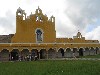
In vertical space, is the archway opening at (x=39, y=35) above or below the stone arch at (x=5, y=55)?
above

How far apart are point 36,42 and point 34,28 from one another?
7.39ft

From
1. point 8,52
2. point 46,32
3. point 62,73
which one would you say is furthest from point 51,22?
point 62,73

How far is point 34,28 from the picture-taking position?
47.4 metres

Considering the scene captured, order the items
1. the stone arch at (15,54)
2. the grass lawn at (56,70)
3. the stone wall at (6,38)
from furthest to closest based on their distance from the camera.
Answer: the stone arch at (15,54) → the stone wall at (6,38) → the grass lawn at (56,70)

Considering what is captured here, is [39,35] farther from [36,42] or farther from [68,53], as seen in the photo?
[68,53]

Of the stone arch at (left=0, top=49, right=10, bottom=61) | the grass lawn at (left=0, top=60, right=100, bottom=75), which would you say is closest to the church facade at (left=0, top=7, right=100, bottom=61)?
the stone arch at (left=0, top=49, right=10, bottom=61)

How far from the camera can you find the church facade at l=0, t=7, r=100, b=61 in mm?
45594

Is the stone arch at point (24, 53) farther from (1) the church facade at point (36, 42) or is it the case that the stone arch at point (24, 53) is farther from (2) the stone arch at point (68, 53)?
→ (2) the stone arch at point (68, 53)

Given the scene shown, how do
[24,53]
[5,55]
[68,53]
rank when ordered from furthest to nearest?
1. [68,53]
2. [24,53]
3. [5,55]

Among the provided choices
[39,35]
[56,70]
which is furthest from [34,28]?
[56,70]

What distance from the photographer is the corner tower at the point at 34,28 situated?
46312 mm

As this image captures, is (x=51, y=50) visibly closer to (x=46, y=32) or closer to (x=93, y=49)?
(x=46, y=32)

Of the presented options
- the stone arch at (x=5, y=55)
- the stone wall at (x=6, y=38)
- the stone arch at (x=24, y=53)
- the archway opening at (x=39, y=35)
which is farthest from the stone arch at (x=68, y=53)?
the stone arch at (x=5, y=55)

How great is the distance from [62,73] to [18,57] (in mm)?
25710
